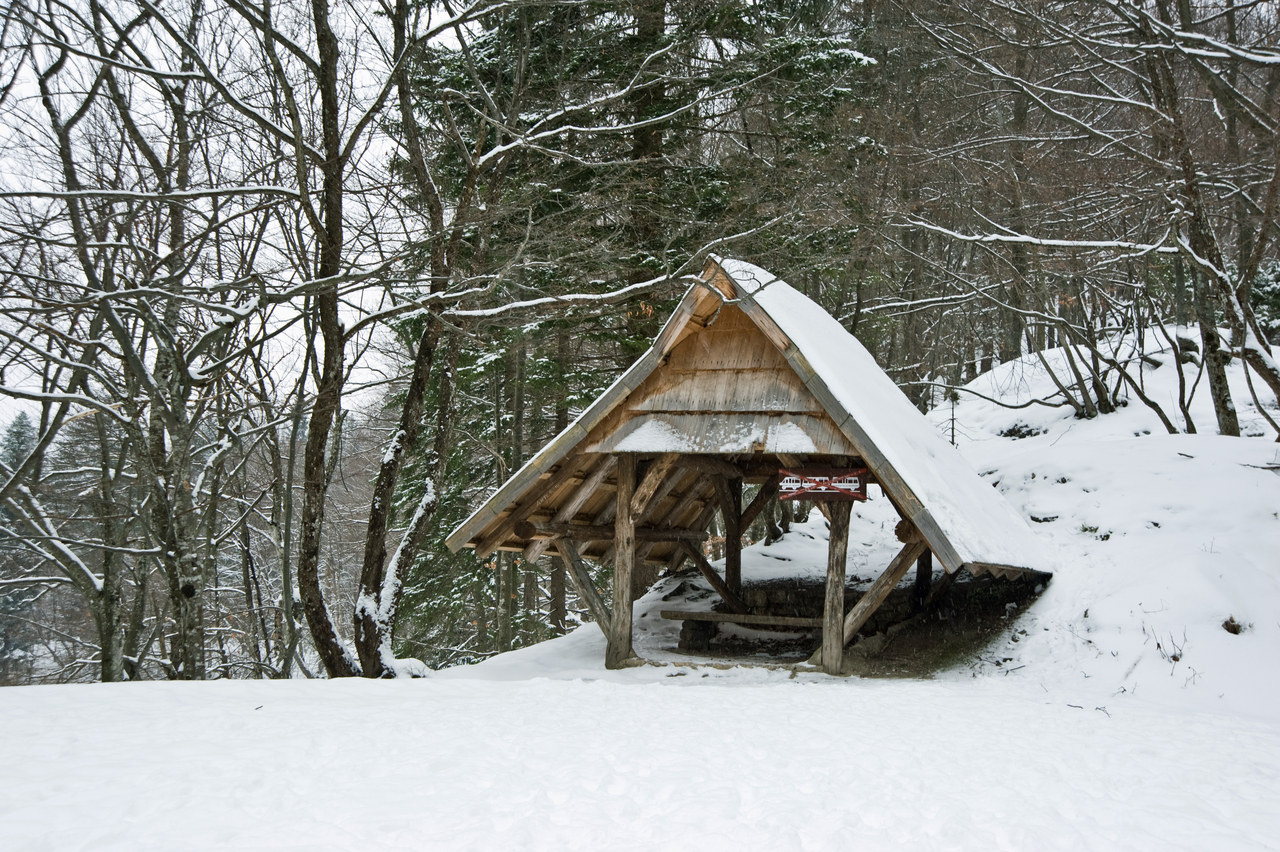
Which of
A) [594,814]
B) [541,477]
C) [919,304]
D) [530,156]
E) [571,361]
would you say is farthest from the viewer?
[919,304]

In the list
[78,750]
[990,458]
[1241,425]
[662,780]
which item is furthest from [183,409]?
[1241,425]

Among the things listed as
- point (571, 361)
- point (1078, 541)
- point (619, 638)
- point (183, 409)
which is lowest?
point (619, 638)

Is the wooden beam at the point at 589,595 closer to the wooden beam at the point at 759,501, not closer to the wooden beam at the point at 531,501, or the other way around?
the wooden beam at the point at 531,501

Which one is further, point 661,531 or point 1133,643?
point 661,531

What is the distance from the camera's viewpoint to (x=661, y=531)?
36.0 ft

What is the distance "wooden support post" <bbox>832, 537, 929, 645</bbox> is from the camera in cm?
812

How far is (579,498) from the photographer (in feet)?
31.2

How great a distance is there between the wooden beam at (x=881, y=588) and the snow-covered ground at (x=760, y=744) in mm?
639

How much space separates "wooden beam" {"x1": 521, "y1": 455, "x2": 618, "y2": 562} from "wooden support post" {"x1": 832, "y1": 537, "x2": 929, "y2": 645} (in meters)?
2.94

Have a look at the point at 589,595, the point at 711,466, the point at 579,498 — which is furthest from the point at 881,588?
the point at 579,498

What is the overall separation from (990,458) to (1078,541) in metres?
3.81

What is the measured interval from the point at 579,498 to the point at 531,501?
1.88ft

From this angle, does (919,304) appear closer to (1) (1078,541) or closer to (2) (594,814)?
(1) (1078,541)

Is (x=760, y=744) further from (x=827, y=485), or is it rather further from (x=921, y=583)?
(x=921, y=583)
